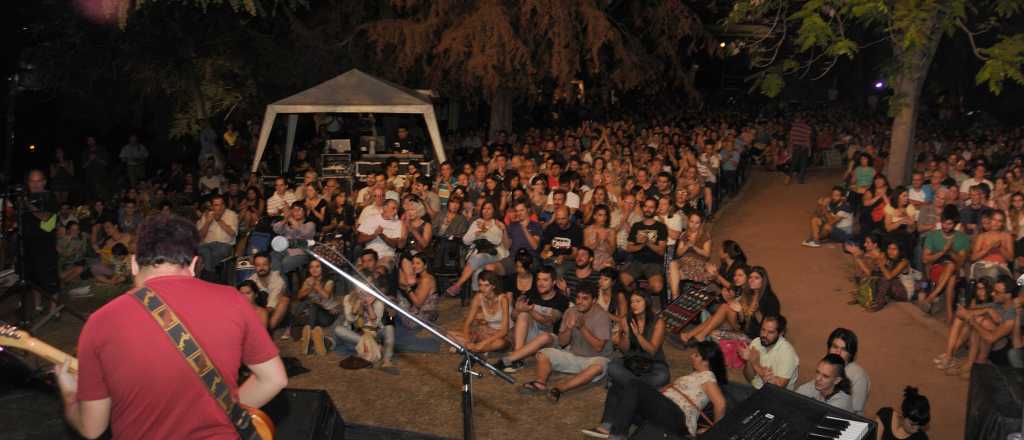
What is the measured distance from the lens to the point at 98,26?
56.6 feet

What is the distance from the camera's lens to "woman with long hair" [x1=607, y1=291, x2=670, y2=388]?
6922mm

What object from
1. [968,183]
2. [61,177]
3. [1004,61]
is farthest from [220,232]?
[1004,61]

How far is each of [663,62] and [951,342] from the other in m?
13.9

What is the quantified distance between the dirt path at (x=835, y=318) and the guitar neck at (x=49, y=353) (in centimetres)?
603

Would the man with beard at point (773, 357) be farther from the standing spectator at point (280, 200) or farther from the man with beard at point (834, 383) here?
the standing spectator at point (280, 200)

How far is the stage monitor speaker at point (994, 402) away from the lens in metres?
4.67

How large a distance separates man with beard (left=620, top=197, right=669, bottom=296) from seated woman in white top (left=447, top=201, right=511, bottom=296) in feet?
4.68

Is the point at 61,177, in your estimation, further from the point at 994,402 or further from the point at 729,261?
the point at 994,402

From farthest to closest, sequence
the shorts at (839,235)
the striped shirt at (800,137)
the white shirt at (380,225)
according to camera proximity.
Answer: the striped shirt at (800,137)
the shorts at (839,235)
the white shirt at (380,225)

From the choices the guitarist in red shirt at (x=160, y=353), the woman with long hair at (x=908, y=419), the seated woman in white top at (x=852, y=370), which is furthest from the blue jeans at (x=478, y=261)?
the guitarist in red shirt at (x=160, y=353)

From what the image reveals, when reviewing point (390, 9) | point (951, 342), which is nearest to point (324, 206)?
point (951, 342)

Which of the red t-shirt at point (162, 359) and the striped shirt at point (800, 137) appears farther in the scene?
the striped shirt at point (800, 137)

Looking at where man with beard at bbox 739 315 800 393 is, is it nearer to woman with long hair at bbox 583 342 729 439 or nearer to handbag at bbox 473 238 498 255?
woman with long hair at bbox 583 342 729 439

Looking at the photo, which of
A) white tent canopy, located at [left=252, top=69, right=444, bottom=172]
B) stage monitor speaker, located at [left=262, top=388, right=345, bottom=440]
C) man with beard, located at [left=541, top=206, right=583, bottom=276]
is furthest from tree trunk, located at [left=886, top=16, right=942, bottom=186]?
stage monitor speaker, located at [left=262, top=388, right=345, bottom=440]
